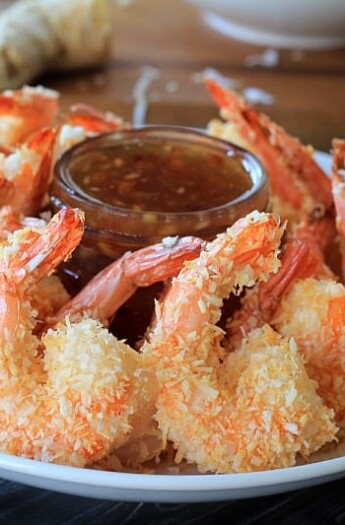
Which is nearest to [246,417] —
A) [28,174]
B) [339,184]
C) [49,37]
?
[339,184]

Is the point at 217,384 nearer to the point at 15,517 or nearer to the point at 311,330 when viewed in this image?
the point at 311,330

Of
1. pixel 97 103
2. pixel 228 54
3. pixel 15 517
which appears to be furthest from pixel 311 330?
pixel 228 54

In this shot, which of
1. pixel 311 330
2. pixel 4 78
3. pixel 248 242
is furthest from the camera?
pixel 4 78

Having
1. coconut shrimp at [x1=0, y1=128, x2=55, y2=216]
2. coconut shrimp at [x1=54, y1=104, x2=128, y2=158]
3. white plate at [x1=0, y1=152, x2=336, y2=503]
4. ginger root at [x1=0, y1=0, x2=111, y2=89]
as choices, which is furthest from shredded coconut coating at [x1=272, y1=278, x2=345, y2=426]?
ginger root at [x1=0, y1=0, x2=111, y2=89]

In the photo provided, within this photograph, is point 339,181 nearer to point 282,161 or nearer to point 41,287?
point 282,161

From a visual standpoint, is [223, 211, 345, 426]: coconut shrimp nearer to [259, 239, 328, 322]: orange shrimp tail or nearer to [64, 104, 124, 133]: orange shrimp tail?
[259, 239, 328, 322]: orange shrimp tail

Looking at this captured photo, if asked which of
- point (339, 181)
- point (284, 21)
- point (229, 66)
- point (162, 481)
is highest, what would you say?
point (339, 181)

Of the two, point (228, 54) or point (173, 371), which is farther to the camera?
point (228, 54)
